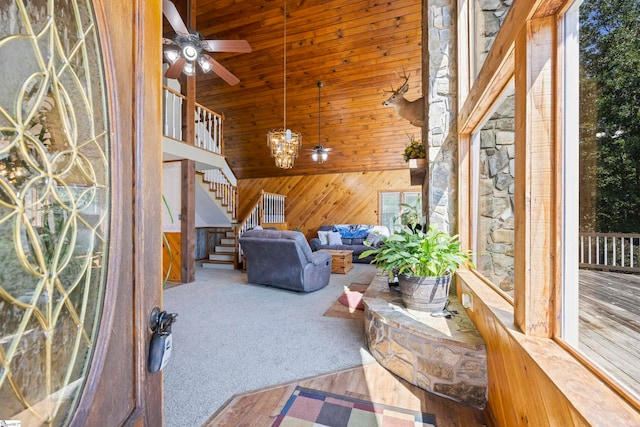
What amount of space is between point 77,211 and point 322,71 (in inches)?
225

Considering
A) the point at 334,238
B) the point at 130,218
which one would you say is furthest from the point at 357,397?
the point at 334,238

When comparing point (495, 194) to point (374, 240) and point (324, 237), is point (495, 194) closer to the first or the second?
point (374, 240)

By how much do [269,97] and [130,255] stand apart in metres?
6.19

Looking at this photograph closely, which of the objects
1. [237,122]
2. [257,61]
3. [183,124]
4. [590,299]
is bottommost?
[590,299]

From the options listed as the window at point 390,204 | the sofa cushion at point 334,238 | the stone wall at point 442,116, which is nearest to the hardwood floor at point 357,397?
the stone wall at point 442,116

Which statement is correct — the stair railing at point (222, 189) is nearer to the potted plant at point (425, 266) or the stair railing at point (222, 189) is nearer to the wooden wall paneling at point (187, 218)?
the wooden wall paneling at point (187, 218)

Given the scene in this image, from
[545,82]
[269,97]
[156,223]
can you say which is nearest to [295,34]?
[269,97]

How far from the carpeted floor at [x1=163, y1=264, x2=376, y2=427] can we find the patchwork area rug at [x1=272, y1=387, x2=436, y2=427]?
29cm

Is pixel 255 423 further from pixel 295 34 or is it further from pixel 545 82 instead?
pixel 295 34

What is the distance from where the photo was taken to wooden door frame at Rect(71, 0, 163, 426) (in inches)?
21.3

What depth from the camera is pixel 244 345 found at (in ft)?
8.29

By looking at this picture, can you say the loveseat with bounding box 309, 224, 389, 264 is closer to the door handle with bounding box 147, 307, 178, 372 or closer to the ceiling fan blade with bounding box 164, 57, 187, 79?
the ceiling fan blade with bounding box 164, 57, 187, 79

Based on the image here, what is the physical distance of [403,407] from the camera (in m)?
1.72

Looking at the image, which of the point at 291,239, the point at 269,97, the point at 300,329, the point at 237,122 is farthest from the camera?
the point at 237,122
